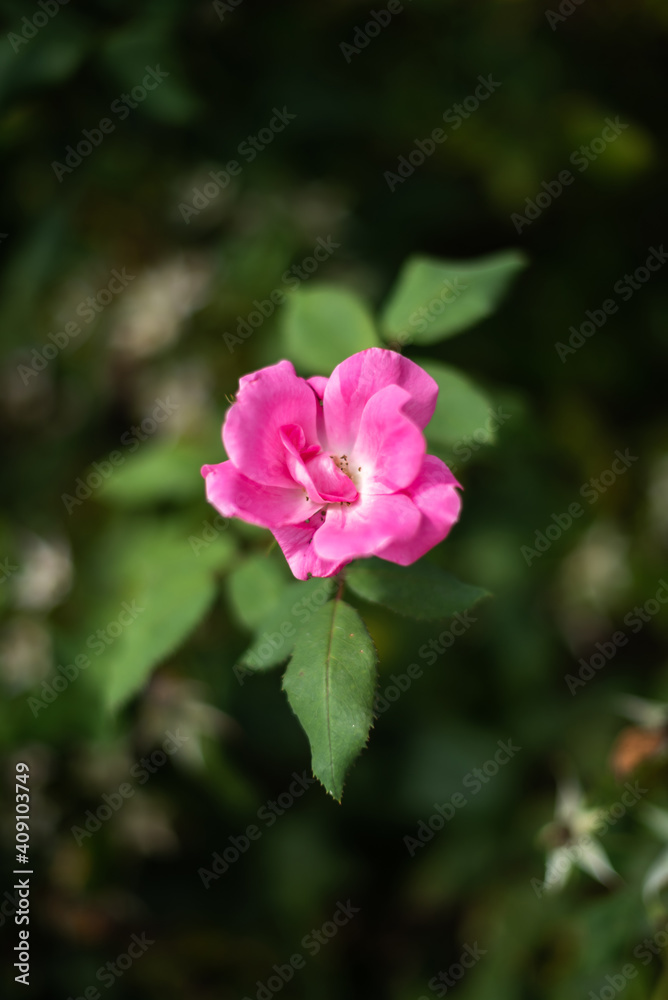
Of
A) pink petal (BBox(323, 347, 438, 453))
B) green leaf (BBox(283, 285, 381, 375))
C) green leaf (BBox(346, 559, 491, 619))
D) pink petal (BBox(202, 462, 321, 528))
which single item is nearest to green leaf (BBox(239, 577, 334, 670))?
green leaf (BBox(346, 559, 491, 619))

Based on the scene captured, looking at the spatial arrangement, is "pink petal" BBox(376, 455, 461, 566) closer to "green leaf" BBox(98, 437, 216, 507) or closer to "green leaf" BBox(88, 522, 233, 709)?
"green leaf" BBox(88, 522, 233, 709)

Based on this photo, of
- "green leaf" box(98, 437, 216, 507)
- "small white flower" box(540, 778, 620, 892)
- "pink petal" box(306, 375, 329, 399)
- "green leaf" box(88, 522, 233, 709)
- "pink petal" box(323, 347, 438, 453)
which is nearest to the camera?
"pink petal" box(323, 347, 438, 453)

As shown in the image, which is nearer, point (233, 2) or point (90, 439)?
point (233, 2)

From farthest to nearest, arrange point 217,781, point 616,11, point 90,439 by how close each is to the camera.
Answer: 1. point 90,439
2. point 616,11
3. point 217,781

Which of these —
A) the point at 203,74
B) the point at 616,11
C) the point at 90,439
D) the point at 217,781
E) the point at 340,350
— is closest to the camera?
the point at 340,350

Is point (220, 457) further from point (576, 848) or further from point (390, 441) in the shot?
point (576, 848)

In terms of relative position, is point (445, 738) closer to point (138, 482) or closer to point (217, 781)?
point (217, 781)

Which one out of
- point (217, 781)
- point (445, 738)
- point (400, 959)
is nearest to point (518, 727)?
point (445, 738)
